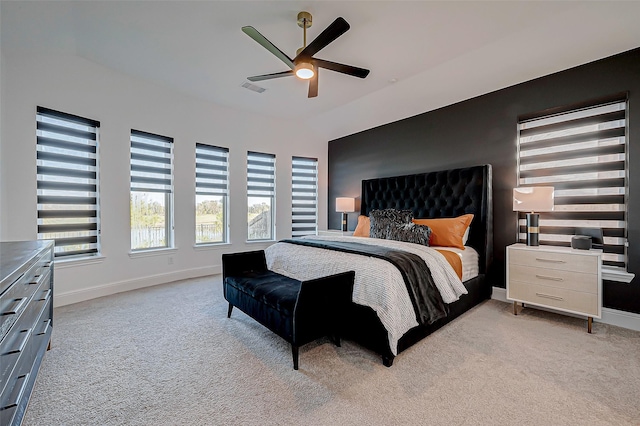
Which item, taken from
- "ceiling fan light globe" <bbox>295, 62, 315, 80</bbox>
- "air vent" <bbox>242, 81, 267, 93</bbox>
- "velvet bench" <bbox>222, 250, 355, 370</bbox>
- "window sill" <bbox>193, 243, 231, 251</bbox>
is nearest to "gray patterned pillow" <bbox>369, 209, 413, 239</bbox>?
"velvet bench" <bbox>222, 250, 355, 370</bbox>

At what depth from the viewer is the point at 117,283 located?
3.87 meters

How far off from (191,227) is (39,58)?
2701mm

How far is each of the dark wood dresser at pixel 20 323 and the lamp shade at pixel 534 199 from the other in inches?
162

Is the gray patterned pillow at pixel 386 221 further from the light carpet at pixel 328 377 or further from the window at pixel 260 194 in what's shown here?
the window at pixel 260 194

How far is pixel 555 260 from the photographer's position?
2.86 metres

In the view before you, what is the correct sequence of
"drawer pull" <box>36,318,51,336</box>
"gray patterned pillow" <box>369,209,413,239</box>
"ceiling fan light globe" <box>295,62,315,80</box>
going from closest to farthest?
1. "drawer pull" <box>36,318,51,336</box>
2. "ceiling fan light globe" <box>295,62,315,80</box>
3. "gray patterned pillow" <box>369,209,413,239</box>

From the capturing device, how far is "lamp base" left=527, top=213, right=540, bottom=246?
3.13 m

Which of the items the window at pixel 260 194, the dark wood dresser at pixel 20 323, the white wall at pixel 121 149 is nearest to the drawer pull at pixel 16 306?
the dark wood dresser at pixel 20 323

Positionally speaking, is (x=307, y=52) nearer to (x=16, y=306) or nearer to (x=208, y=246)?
(x=16, y=306)

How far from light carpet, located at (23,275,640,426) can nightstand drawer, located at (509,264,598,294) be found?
42 cm

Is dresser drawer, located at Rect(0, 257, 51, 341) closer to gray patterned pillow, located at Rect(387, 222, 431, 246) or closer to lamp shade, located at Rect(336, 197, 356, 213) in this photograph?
gray patterned pillow, located at Rect(387, 222, 431, 246)

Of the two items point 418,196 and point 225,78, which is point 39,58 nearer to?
point 225,78

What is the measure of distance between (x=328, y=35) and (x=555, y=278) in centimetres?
320

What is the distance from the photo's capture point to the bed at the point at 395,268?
215cm
